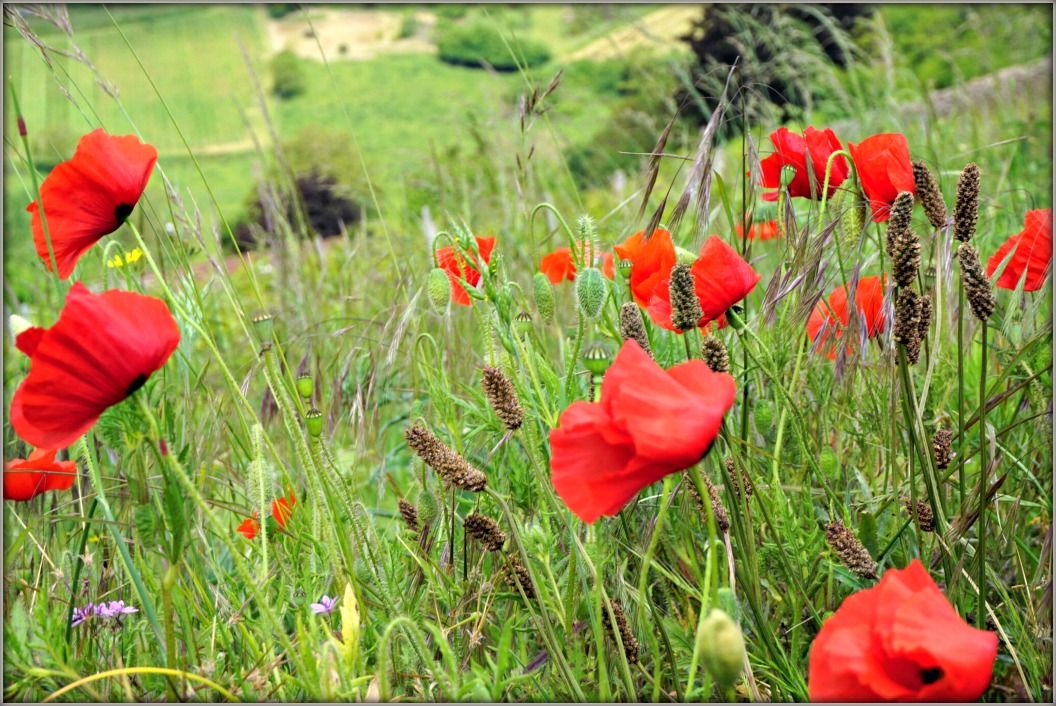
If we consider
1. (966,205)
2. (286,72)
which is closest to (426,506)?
(966,205)

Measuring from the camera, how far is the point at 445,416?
1.04 meters

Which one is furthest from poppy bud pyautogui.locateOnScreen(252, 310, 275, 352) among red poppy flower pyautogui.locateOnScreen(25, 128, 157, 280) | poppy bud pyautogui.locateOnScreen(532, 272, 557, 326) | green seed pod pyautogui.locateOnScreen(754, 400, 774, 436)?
green seed pod pyautogui.locateOnScreen(754, 400, 774, 436)

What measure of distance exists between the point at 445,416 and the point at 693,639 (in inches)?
15.0

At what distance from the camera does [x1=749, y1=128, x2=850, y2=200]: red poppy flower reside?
101 centimetres

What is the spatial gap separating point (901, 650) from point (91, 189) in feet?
2.56

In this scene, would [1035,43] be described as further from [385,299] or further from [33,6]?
[33,6]

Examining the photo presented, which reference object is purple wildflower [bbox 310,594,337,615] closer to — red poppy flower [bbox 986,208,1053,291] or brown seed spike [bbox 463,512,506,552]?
brown seed spike [bbox 463,512,506,552]

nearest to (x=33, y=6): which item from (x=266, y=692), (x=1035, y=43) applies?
(x=266, y=692)

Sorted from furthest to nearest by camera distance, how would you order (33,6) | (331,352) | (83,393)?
(331,352)
(33,6)
(83,393)

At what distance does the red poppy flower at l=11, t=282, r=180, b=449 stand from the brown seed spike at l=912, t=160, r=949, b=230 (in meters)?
0.74

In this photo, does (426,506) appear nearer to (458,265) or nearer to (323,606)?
(323,606)

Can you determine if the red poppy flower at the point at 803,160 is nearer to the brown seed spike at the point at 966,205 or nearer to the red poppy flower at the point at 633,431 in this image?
the brown seed spike at the point at 966,205

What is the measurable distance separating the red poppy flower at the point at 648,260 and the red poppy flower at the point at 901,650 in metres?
0.48

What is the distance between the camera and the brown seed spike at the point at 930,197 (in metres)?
0.89
